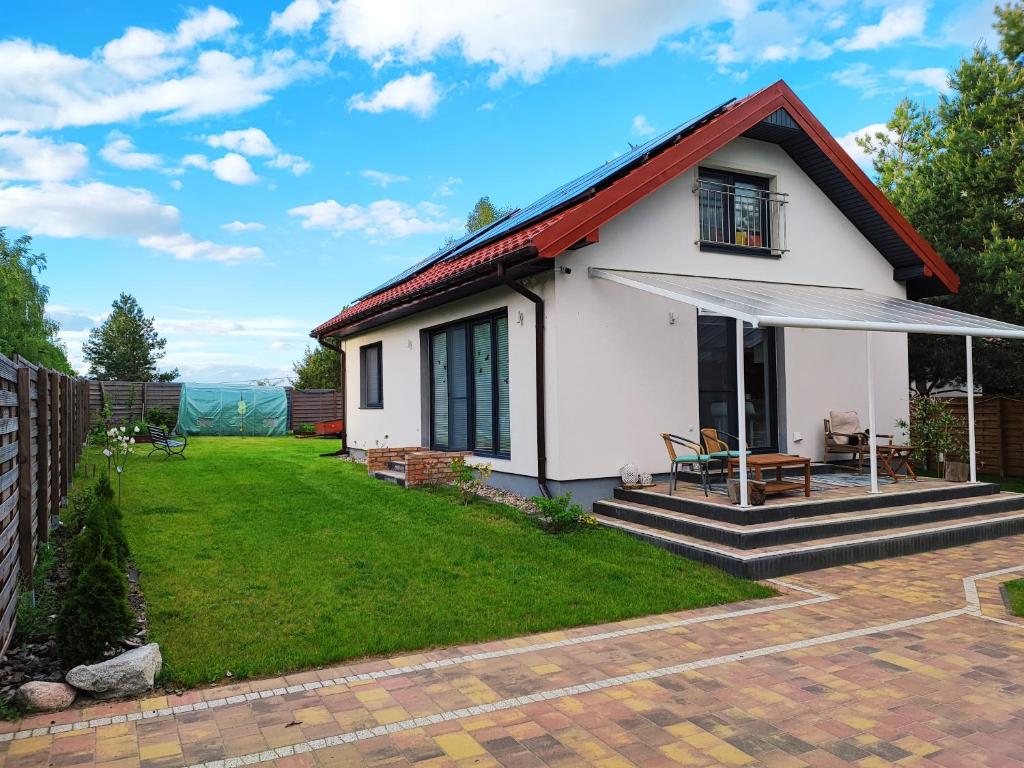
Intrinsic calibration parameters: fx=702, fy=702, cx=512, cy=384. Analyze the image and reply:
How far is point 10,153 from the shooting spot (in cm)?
1594

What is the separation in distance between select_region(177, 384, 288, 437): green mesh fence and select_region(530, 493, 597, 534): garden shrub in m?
21.9

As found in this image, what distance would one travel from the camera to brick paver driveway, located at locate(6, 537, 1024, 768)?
339 cm

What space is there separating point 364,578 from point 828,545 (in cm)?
485

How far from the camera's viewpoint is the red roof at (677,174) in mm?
8867

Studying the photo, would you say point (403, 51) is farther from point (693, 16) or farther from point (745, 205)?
point (745, 205)

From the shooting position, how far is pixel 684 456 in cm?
973

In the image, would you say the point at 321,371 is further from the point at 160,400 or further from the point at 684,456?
the point at 684,456

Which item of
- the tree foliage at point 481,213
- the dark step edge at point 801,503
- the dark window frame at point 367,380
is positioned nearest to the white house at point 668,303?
the dark step edge at point 801,503

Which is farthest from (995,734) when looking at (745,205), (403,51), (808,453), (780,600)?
(403,51)

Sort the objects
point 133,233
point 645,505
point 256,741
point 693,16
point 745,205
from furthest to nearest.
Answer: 1. point 133,233
2. point 693,16
3. point 745,205
4. point 645,505
5. point 256,741

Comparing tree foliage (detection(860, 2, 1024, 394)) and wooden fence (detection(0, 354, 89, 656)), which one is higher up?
tree foliage (detection(860, 2, 1024, 394))

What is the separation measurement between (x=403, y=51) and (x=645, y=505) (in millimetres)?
10546

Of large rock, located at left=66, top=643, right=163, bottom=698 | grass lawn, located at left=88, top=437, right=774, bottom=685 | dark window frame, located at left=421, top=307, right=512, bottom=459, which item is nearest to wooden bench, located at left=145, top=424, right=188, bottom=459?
grass lawn, located at left=88, top=437, right=774, bottom=685

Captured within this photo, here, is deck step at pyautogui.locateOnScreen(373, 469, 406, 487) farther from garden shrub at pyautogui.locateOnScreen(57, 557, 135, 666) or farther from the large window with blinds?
garden shrub at pyautogui.locateOnScreen(57, 557, 135, 666)
